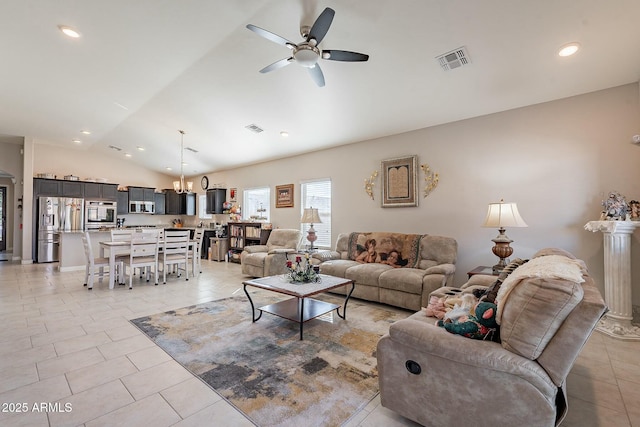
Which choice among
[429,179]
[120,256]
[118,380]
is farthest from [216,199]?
[118,380]

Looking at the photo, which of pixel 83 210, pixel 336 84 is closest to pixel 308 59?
pixel 336 84

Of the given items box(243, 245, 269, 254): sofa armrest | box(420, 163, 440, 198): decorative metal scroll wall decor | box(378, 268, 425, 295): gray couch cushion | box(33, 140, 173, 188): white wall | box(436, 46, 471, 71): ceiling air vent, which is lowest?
box(378, 268, 425, 295): gray couch cushion

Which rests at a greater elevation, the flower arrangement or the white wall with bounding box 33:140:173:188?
the white wall with bounding box 33:140:173:188

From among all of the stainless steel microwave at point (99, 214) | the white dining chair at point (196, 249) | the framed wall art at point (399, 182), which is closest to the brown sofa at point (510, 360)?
the framed wall art at point (399, 182)

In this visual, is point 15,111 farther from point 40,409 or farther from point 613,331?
point 613,331

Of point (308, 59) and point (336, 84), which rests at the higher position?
point (336, 84)

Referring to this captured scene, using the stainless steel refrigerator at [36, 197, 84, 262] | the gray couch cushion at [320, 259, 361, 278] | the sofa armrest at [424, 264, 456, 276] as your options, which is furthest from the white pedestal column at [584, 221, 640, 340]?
the stainless steel refrigerator at [36, 197, 84, 262]

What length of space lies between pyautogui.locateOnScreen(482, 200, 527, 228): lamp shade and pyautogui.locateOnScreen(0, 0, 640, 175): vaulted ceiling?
1513 mm

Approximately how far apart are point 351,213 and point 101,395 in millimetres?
4500

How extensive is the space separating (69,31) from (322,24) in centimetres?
324

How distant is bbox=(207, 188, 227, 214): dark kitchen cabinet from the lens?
8688 millimetres

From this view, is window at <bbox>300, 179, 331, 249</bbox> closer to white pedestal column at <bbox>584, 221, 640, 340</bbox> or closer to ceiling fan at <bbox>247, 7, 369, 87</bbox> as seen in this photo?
ceiling fan at <bbox>247, 7, 369, 87</bbox>

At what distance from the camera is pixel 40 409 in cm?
184

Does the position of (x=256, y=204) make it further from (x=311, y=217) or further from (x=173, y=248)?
(x=311, y=217)
